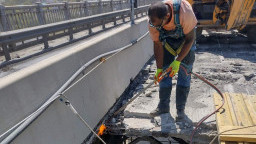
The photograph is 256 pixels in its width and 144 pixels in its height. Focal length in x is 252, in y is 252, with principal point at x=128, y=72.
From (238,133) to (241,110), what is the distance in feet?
2.79

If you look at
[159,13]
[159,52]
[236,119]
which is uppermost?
[159,13]

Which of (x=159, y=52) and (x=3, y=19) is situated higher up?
(x=3, y=19)

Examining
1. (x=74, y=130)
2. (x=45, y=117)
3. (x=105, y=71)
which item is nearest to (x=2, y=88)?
(x=45, y=117)

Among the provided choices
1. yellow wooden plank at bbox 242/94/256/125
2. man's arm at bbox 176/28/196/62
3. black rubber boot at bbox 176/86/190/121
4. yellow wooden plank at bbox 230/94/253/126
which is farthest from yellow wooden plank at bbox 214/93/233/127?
man's arm at bbox 176/28/196/62

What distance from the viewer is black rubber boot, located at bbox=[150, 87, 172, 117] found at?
4465 mm

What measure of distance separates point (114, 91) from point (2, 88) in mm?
2767

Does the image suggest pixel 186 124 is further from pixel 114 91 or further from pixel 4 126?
pixel 4 126

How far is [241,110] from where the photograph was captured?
428 centimetres

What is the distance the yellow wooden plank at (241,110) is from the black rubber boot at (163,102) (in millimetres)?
1147

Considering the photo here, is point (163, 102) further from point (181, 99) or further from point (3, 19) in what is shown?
point (3, 19)

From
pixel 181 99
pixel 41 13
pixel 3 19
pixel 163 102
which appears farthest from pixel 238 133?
pixel 41 13

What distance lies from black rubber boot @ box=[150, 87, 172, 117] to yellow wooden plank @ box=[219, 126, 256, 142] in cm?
108

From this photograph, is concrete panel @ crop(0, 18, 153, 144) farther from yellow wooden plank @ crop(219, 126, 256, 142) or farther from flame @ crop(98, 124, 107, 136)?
yellow wooden plank @ crop(219, 126, 256, 142)

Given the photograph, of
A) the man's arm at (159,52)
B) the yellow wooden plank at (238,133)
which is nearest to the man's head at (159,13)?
the man's arm at (159,52)
